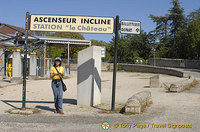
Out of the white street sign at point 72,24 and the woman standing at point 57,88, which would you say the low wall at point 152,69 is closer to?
the white street sign at point 72,24

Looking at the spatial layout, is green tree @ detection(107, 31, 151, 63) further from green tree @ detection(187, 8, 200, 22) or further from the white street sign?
the white street sign

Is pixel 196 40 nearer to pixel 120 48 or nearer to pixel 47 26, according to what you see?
pixel 120 48

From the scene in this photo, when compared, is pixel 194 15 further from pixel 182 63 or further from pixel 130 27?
pixel 130 27

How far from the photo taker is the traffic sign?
24.3ft

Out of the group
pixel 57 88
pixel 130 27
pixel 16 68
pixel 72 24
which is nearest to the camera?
pixel 57 88

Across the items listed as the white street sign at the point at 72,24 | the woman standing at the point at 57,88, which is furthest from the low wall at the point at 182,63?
the woman standing at the point at 57,88

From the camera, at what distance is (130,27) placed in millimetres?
7430

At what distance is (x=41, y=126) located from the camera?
574 centimetres

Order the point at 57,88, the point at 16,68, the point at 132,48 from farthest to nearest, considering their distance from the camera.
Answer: the point at 132,48
the point at 16,68
the point at 57,88

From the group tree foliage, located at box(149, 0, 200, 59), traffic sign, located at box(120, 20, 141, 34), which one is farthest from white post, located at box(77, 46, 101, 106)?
tree foliage, located at box(149, 0, 200, 59)

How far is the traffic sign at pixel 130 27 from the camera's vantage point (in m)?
7.42

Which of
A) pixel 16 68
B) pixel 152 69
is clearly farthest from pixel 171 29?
pixel 16 68

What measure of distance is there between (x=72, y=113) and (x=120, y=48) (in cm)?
4480

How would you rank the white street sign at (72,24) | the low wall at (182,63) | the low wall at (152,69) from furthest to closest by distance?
the low wall at (182,63) < the low wall at (152,69) < the white street sign at (72,24)
